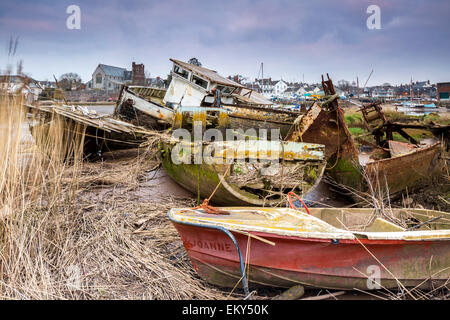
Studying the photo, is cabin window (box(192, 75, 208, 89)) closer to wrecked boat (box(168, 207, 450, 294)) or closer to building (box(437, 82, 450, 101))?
wrecked boat (box(168, 207, 450, 294))

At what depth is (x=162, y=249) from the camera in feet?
13.6

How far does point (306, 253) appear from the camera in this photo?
3.04 m

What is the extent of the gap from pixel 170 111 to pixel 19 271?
784 cm

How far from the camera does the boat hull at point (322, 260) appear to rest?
9.88ft

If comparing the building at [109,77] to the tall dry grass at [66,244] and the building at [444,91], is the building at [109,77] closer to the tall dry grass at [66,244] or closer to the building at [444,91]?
the building at [444,91]

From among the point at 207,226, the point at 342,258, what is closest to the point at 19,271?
the point at 207,226

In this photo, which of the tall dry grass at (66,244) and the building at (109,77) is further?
the building at (109,77)

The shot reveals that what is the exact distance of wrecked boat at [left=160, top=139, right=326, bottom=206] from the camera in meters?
4.77

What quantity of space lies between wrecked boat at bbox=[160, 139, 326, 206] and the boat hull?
1505 millimetres

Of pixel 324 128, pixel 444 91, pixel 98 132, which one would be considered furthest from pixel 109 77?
pixel 324 128

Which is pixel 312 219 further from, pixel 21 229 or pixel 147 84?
pixel 147 84

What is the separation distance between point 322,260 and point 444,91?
5572 cm

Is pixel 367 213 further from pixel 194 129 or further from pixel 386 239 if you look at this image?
pixel 194 129

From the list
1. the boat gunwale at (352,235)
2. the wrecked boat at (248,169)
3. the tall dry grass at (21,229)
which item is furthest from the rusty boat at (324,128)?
the tall dry grass at (21,229)
